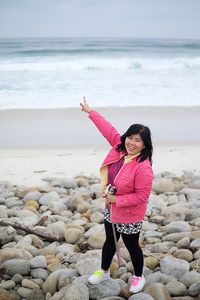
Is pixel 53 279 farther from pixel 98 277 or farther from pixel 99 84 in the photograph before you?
pixel 99 84

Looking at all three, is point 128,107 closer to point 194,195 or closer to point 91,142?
point 91,142

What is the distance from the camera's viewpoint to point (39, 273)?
3766mm

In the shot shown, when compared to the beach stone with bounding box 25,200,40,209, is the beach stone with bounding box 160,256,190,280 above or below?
below

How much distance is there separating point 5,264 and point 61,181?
288cm

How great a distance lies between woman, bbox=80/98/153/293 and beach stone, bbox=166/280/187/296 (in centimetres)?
21

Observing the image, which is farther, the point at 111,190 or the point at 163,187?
the point at 163,187

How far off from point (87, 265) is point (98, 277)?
28 centimetres

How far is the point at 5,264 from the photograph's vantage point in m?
3.77

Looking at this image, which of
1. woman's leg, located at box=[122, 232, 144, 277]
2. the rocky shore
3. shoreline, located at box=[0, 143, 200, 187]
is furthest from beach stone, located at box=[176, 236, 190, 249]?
shoreline, located at box=[0, 143, 200, 187]

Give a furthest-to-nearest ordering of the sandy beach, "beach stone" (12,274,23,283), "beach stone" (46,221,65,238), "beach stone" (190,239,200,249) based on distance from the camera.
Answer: the sandy beach → "beach stone" (46,221,65,238) → "beach stone" (190,239,200,249) → "beach stone" (12,274,23,283)

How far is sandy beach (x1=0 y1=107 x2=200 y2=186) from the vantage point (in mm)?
7711

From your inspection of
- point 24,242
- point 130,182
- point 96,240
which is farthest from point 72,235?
point 130,182

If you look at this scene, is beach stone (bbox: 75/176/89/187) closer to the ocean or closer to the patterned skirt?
the patterned skirt

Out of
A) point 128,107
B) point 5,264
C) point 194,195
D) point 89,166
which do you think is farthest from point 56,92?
point 5,264
